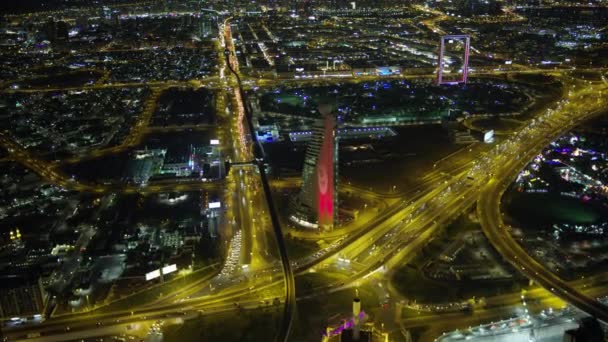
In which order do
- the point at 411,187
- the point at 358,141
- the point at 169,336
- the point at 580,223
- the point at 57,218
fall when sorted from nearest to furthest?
the point at 169,336 < the point at 580,223 < the point at 57,218 < the point at 411,187 < the point at 358,141

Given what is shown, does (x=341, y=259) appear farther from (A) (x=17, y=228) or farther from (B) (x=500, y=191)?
(A) (x=17, y=228)

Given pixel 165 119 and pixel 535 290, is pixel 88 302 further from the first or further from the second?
pixel 165 119

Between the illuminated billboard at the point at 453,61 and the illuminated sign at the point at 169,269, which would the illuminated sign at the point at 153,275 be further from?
the illuminated billboard at the point at 453,61

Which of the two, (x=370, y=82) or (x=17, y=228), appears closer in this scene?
(x=17, y=228)

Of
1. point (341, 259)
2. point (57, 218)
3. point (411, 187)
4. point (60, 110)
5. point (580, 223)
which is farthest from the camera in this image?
point (60, 110)

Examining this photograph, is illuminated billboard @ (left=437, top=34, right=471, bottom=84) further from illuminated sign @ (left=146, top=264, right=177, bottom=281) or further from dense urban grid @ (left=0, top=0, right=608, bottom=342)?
illuminated sign @ (left=146, top=264, right=177, bottom=281)

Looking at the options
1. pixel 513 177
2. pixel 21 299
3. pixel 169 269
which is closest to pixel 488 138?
pixel 513 177

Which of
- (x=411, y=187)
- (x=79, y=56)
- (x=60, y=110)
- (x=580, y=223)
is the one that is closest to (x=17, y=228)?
(x=411, y=187)
